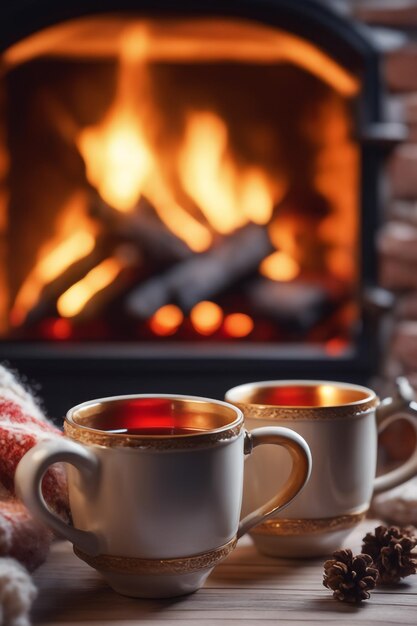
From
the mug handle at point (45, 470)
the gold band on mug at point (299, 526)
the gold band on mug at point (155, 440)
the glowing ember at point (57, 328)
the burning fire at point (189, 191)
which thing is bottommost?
the gold band on mug at point (299, 526)

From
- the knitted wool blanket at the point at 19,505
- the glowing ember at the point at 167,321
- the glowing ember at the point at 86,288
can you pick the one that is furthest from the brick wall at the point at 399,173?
the knitted wool blanket at the point at 19,505

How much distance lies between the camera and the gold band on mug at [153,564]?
0.45 m

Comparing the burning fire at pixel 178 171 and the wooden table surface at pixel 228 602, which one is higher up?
the burning fire at pixel 178 171

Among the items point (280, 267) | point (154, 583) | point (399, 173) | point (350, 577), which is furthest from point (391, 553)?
point (280, 267)

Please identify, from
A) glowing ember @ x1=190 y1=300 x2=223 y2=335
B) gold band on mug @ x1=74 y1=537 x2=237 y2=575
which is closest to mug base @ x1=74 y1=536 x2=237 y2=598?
gold band on mug @ x1=74 y1=537 x2=237 y2=575

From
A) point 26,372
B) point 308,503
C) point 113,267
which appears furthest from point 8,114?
point 308,503

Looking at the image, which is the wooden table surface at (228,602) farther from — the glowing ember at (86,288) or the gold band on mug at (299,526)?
the glowing ember at (86,288)

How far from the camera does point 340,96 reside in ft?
4.77

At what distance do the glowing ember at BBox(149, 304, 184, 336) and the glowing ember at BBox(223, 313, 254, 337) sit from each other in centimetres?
8

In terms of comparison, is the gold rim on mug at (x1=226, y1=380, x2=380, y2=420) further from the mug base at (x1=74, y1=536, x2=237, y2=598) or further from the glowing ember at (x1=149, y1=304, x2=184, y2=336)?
the glowing ember at (x1=149, y1=304, x2=184, y2=336)

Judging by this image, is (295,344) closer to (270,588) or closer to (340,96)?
(340,96)

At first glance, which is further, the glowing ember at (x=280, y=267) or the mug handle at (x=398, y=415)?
the glowing ember at (x=280, y=267)

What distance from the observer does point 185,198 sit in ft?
4.86

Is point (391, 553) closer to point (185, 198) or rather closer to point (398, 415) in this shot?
point (398, 415)
